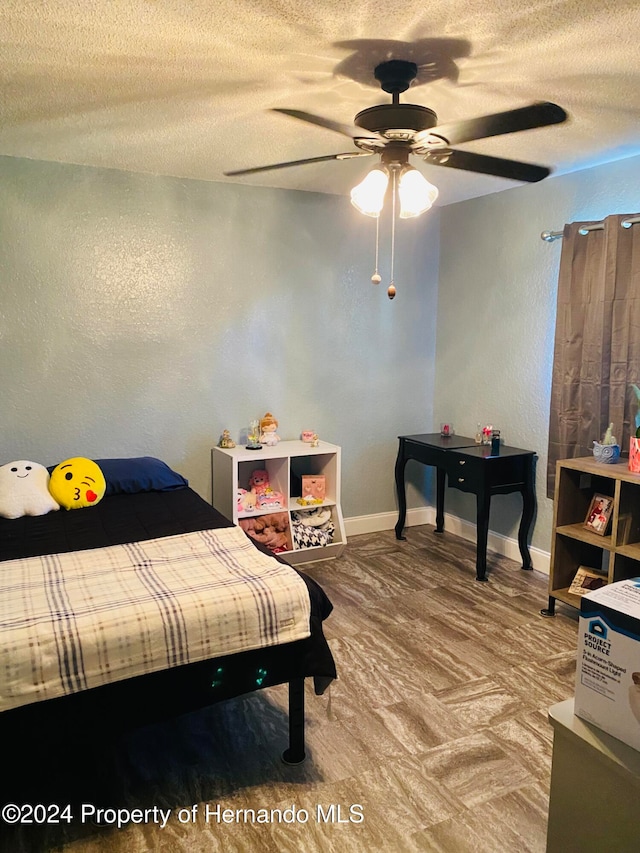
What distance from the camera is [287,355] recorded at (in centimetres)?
A: 399

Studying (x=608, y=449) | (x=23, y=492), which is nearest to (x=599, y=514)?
(x=608, y=449)

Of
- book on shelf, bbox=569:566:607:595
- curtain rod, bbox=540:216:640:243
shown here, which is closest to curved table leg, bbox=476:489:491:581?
book on shelf, bbox=569:566:607:595

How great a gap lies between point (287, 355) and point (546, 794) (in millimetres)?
2774

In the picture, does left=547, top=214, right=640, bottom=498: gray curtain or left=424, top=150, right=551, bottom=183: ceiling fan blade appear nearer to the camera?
left=424, top=150, right=551, bottom=183: ceiling fan blade

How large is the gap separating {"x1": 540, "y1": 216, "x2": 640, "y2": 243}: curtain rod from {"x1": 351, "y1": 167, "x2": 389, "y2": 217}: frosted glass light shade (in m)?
1.53

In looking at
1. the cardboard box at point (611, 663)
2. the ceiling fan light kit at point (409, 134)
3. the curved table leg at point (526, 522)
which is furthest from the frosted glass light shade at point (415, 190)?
the curved table leg at point (526, 522)

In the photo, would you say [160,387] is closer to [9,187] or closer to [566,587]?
[9,187]

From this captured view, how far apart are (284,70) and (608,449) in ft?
7.14

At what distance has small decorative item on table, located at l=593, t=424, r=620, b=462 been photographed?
2.95 meters

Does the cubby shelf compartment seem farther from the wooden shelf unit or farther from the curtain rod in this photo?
the curtain rod

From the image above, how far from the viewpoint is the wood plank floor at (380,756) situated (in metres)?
1.77

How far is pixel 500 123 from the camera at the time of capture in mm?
1931

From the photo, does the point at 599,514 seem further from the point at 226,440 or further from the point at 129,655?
the point at 129,655

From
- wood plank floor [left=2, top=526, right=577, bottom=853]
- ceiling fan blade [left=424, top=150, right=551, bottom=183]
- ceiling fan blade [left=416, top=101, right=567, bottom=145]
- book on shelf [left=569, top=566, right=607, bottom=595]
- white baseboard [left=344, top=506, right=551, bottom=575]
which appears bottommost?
wood plank floor [left=2, top=526, right=577, bottom=853]
